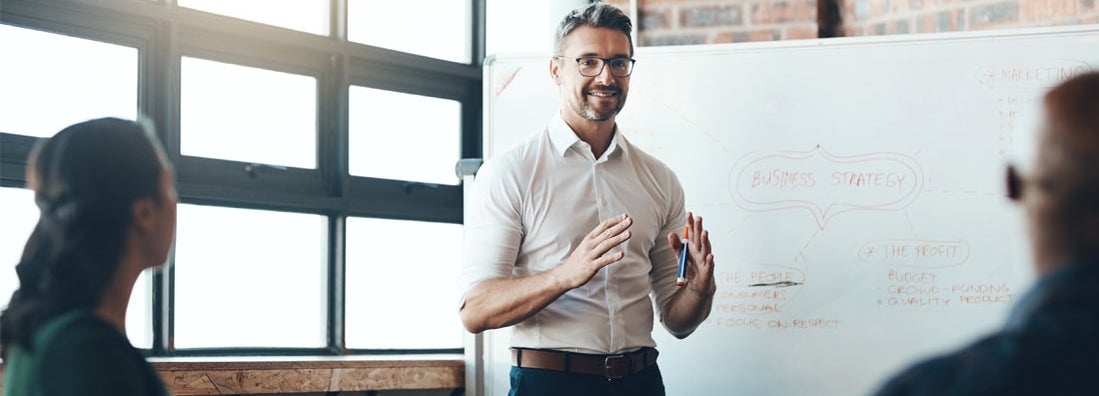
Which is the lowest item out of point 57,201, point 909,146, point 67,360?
point 67,360

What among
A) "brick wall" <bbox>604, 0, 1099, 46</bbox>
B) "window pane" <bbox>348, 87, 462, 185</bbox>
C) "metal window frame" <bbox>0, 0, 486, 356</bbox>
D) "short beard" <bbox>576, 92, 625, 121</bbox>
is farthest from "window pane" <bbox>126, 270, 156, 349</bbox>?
"brick wall" <bbox>604, 0, 1099, 46</bbox>

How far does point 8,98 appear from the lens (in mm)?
3002

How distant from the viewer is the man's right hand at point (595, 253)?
2.35 meters

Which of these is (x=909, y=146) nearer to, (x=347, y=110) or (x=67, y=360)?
(x=347, y=110)

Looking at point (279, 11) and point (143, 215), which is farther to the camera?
point (279, 11)

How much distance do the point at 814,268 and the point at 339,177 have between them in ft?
4.86

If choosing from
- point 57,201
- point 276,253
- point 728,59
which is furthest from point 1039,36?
point 57,201

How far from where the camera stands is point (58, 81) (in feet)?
10.2

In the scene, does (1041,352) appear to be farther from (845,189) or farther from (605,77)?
(845,189)

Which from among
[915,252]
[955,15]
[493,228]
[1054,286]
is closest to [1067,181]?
[1054,286]

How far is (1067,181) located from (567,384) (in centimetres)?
170

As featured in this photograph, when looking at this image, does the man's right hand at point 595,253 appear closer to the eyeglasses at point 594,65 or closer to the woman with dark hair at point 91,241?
the eyeglasses at point 594,65

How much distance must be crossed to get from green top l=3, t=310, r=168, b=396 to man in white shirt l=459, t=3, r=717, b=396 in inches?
49.9

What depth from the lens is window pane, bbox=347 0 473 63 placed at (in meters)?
3.78
